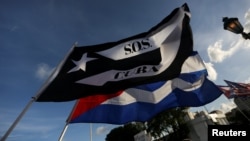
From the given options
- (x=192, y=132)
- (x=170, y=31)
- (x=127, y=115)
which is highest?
(x=192, y=132)

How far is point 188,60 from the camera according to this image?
6.62 metres

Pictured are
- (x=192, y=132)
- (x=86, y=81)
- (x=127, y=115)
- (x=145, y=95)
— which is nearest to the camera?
(x=86, y=81)

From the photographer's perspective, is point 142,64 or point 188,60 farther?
point 188,60

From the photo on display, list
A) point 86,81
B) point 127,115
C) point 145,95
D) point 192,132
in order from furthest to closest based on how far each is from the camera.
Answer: point 192,132, point 145,95, point 127,115, point 86,81

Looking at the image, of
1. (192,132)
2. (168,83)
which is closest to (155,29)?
(168,83)

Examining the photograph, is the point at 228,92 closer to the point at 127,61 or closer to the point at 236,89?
the point at 236,89

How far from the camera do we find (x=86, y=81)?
5.32 m

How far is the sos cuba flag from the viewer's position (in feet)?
17.1

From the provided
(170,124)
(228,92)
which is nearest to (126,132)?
(170,124)

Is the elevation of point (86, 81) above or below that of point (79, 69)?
below

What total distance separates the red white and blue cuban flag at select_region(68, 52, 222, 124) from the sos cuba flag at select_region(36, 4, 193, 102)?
1.87 feet

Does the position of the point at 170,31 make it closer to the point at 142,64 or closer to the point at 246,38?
the point at 142,64

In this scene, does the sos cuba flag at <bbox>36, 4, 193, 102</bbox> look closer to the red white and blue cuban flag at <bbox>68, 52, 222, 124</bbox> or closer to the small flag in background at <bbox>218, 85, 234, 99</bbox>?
the red white and blue cuban flag at <bbox>68, 52, 222, 124</bbox>

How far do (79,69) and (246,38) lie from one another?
483cm
